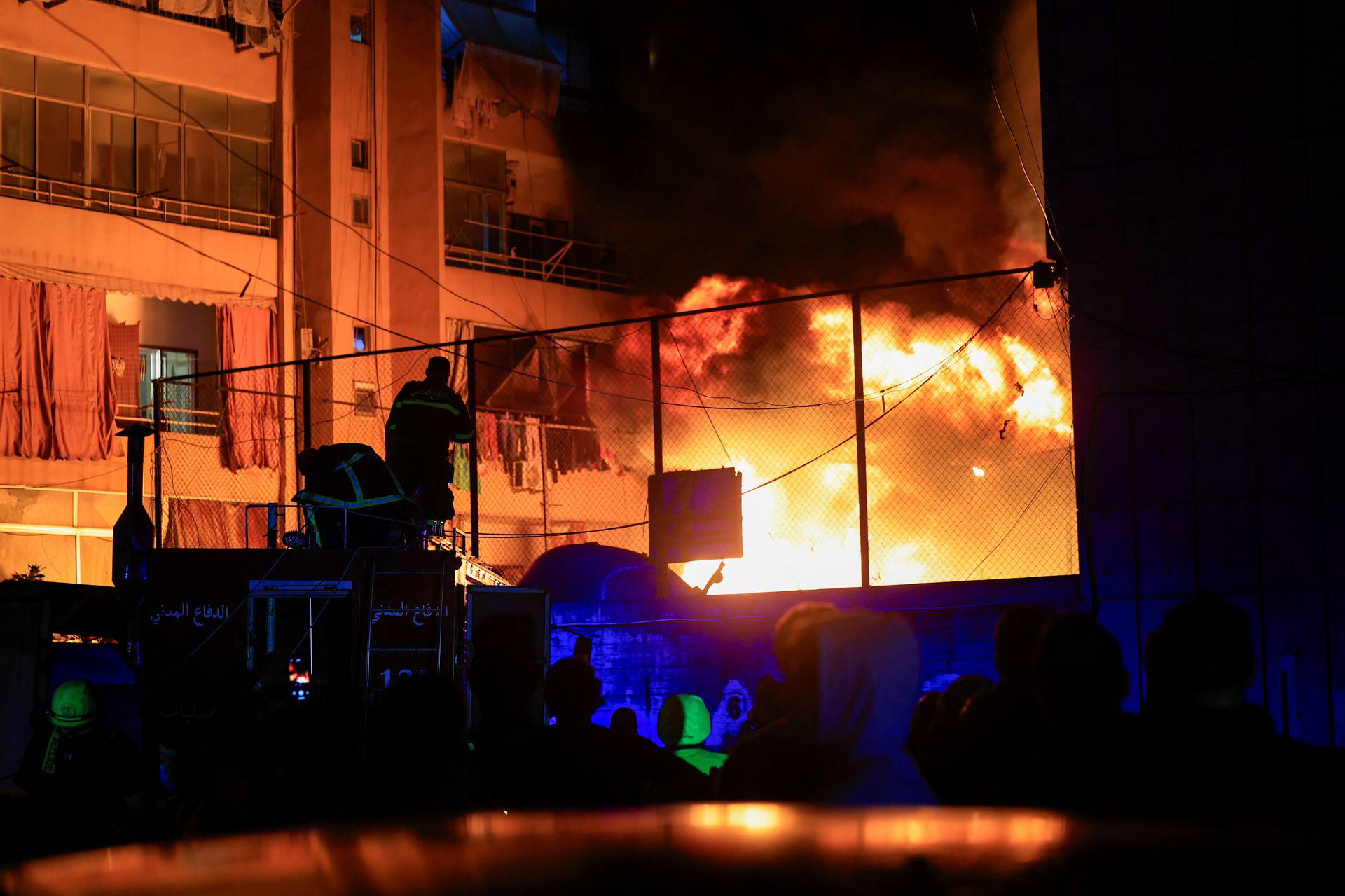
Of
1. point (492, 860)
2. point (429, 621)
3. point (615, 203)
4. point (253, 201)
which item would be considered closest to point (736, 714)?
point (429, 621)

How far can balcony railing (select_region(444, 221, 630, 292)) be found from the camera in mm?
31812

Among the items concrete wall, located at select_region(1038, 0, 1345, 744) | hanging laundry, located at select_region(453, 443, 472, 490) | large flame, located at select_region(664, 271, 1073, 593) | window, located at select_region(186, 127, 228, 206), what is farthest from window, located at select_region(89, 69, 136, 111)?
concrete wall, located at select_region(1038, 0, 1345, 744)

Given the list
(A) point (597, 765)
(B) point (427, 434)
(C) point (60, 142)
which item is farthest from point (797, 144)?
(A) point (597, 765)

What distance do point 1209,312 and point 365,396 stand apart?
20.0m

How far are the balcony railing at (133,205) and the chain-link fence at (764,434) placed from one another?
344 cm

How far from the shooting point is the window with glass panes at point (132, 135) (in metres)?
25.4

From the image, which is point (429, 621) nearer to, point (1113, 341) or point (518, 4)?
point (1113, 341)

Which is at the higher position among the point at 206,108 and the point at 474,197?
the point at 206,108

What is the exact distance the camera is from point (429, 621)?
37.4ft

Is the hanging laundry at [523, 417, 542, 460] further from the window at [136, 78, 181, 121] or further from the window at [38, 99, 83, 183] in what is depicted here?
the window at [38, 99, 83, 183]

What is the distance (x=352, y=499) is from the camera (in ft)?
38.4

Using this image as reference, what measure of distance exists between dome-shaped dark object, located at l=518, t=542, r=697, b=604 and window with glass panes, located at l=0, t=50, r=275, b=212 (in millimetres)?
13332

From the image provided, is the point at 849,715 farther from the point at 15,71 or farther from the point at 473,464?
the point at 15,71

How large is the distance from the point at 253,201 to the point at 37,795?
23116 millimetres
